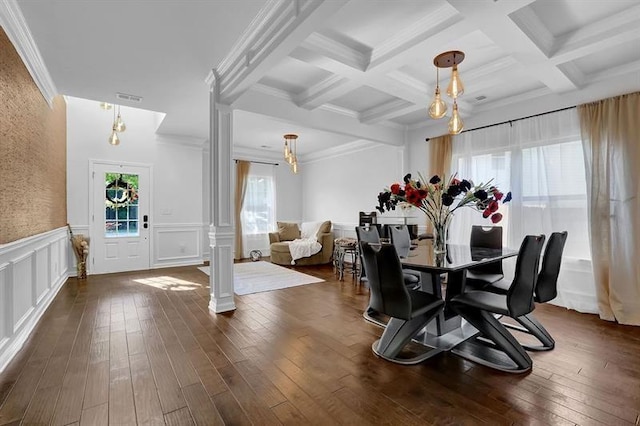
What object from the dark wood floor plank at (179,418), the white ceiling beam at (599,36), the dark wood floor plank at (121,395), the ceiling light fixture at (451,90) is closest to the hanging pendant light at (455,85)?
the ceiling light fixture at (451,90)

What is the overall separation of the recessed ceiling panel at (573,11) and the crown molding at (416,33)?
0.67m

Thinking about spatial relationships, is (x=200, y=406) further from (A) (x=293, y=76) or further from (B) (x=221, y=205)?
(A) (x=293, y=76)

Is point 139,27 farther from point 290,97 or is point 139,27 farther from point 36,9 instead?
point 290,97

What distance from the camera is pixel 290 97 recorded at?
416 centimetres

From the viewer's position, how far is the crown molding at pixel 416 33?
2332mm

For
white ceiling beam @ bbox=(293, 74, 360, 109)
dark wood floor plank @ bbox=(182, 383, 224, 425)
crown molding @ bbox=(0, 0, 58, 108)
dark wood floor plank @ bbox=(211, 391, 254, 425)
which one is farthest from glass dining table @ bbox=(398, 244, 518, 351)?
crown molding @ bbox=(0, 0, 58, 108)

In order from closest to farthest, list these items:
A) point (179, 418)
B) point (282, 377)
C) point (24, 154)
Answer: point (179, 418) < point (282, 377) < point (24, 154)

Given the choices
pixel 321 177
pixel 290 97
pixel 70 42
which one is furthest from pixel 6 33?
pixel 321 177

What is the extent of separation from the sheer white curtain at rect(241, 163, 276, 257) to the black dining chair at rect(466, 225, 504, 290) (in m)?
5.40

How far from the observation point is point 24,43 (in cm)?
268

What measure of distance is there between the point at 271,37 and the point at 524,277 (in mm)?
2586

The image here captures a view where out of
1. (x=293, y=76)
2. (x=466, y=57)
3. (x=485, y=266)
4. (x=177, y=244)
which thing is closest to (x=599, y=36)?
(x=466, y=57)

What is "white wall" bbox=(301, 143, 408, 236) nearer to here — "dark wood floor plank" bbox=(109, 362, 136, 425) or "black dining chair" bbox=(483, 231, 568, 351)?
"black dining chair" bbox=(483, 231, 568, 351)

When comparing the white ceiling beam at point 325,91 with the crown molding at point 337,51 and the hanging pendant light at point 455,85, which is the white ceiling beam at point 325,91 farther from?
the hanging pendant light at point 455,85
